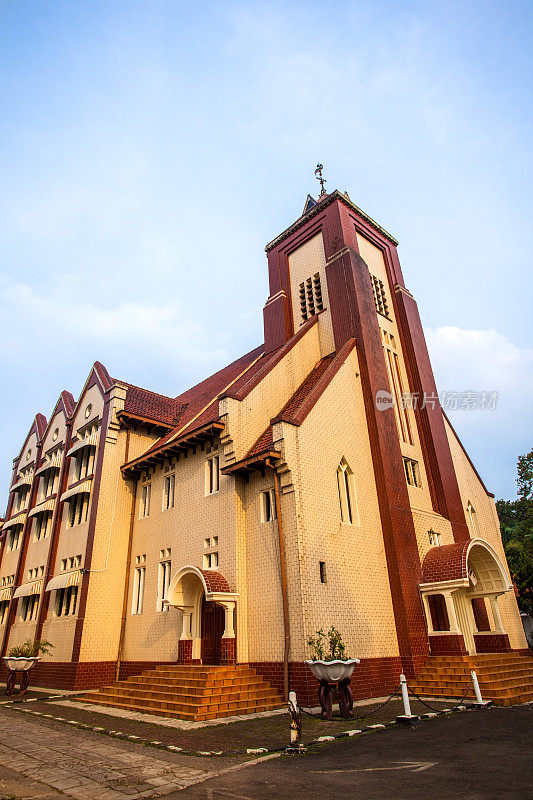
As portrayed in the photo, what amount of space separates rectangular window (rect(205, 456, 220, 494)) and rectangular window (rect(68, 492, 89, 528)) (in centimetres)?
759

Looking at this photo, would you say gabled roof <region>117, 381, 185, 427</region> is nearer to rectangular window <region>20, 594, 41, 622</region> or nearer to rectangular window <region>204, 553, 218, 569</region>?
rectangular window <region>204, 553, 218, 569</region>

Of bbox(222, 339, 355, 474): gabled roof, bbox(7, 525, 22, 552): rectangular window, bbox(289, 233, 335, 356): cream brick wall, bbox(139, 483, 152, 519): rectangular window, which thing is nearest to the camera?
bbox(222, 339, 355, 474): gabled roof

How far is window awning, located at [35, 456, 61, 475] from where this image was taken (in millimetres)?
26812

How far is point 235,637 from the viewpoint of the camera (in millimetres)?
15672

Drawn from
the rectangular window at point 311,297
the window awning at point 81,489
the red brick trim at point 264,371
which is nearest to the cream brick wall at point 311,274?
the rectangular window at point 311,297

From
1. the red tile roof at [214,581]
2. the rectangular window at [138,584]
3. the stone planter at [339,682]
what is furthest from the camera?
the rectangular window at [138,584]

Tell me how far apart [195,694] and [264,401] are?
1002 cm

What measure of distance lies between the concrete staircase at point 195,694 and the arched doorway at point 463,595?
21.3 ft

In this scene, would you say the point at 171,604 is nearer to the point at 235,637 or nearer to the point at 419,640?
the point at 235,637

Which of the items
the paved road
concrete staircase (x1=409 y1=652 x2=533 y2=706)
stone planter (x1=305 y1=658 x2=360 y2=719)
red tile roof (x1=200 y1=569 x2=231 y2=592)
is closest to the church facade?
red tile roof (x1=200 y1=569 x2=231 y2=592)

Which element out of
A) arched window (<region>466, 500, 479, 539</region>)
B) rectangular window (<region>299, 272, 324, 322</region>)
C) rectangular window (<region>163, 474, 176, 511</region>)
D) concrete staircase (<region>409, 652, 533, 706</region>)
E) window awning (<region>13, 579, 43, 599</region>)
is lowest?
concrete staircase (<region>409, 652, 533, 706</region>)

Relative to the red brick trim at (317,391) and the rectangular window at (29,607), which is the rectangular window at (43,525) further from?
the red brick trim at (317,391)

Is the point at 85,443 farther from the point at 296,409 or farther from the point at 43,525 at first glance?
the point at 296,409

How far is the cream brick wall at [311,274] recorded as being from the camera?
914 inches
